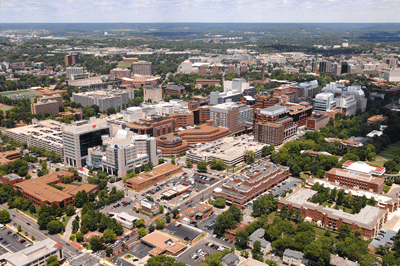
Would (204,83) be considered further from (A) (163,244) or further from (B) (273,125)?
(A) (163,244)

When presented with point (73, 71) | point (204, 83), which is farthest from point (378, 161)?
point (73, 71)

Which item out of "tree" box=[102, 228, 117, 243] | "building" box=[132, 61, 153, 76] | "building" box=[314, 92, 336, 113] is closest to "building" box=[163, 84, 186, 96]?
"building" box=[132, 61, 153, 76]

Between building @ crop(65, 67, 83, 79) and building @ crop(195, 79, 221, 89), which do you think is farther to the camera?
building @ crop(65, 67, 83, 79)

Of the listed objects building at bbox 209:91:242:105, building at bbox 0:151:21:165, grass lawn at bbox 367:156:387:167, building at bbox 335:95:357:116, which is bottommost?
grass lawn at bbox 367:156:387:167

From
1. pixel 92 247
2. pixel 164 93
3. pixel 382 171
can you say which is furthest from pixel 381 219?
pixel 164 93

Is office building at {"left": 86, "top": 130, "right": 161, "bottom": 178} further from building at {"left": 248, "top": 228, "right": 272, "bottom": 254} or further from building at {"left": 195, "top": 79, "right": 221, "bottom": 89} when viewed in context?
building at {"left": 195, "top": 79, "right": 221, "bottom": 89}

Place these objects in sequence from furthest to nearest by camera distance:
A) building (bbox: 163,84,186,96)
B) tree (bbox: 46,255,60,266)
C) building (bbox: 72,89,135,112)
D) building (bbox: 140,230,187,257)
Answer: building (bbox: 163,84,186,96) < building (bbox: 72,89,135,112) < building (bbox: 140,230,187,257) < tree (bbox: 46,255,60,266)

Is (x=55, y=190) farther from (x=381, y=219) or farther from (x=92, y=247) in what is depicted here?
(x=381, y=219)
